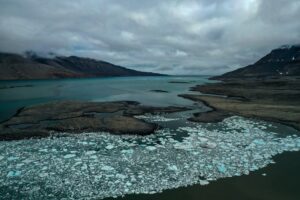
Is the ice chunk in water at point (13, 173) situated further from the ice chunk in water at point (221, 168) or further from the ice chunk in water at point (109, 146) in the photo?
the ice chunk in water at point (221, 168)

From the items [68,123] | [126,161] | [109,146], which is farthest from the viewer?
[68,123]

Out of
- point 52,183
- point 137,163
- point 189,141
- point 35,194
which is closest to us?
point 35,194

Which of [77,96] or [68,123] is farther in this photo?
[77,96]

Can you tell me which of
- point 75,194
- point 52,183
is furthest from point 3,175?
point 75,194

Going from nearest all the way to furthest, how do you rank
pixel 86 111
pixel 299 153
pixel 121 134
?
pixel 299 153
pixel 121 134
pixel 86 111

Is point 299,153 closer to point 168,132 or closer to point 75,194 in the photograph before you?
point 168,132

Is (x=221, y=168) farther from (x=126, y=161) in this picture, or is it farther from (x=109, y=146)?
(x=109, y=146)

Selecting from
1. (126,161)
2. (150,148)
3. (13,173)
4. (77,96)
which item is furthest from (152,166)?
(77,96)

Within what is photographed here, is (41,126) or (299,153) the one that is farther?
(41,126)
